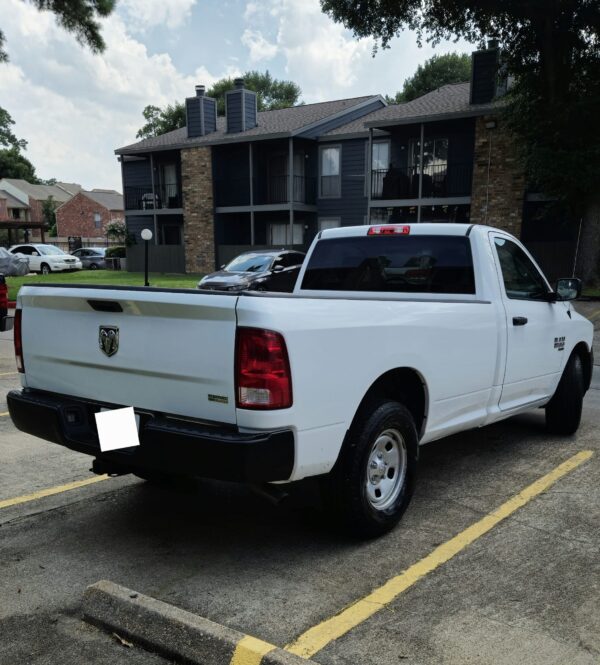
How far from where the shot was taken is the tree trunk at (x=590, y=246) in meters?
18.2

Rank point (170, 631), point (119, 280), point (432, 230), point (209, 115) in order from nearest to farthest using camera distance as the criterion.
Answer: point (170, 631) → point (432, 230) → point (119, 280) → point (209, 115)

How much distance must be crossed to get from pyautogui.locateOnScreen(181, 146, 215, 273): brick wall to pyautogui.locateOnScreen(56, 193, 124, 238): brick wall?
44.3 metres

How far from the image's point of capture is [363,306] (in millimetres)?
3330

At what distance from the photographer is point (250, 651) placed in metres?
2.43

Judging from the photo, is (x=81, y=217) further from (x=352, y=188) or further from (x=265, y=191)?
(x=352, y=188)

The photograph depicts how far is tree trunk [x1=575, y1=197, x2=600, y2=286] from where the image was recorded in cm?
1816

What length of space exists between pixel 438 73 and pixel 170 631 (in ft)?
169

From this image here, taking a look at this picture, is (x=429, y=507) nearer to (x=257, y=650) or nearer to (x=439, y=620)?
(x=439, y=620)

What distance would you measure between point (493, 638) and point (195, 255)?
28.0m

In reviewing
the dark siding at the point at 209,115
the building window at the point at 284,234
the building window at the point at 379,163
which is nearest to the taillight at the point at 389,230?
the building window at the point at 379,163

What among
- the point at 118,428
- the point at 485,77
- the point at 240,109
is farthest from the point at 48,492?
the point at 240,109

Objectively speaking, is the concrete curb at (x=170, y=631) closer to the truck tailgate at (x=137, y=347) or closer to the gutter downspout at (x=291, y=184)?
the truck tailgate at (x=137, y=347)

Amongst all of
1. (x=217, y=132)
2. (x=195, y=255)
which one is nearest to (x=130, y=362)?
(x=195, y=255)

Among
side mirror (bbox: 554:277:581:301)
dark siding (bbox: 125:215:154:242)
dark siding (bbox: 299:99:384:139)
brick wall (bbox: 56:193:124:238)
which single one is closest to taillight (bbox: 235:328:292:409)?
side mirror (bbox: 554:277:581:301)
